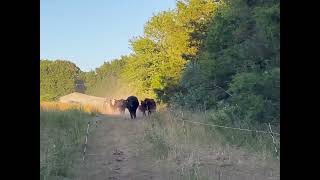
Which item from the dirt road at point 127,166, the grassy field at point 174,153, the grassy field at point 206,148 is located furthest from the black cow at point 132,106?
the grassy field at point 206,148

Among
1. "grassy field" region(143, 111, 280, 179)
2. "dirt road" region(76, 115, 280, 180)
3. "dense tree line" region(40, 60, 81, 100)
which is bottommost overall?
"dirt road" region(76, 115, 280, 180)

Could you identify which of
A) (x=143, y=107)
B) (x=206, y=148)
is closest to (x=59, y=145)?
(x=206, y=148)

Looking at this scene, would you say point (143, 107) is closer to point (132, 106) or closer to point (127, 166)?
point (132, 106)

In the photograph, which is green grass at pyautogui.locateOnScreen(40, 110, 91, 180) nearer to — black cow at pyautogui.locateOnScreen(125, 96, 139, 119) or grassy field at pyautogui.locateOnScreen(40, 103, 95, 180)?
grassy field at pyautogui.locateOnScreen(40, 103, 95, 180)

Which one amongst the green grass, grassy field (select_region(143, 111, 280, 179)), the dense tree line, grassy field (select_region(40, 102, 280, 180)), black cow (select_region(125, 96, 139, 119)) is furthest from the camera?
the dense tree line

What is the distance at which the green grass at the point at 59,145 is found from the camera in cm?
747

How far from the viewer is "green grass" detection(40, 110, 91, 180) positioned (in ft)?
24.5

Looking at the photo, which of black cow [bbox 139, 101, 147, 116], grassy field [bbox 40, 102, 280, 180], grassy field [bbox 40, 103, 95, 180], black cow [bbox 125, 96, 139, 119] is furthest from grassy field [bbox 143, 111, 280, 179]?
black cow [bbox 139, 101, 147, 116]

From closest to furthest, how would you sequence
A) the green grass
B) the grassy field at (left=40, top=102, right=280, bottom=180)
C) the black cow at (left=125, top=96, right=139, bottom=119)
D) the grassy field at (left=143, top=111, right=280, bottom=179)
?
1. the green grass
2. the grassy field at (left=40, top=102, right=280, bottom=180)
3. the grassy field at (left=143, top=111, right=280, bottom=179)
4. the black cow at (left=125, top=96, right=139, bottom=119)

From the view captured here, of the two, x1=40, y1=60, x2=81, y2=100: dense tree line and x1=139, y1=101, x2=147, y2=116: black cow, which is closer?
x1=139, y1=101, x2=147, y2=116: black cow

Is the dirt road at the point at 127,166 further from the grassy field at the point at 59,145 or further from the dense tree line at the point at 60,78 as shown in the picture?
the dense tree line at the point at 60,78
